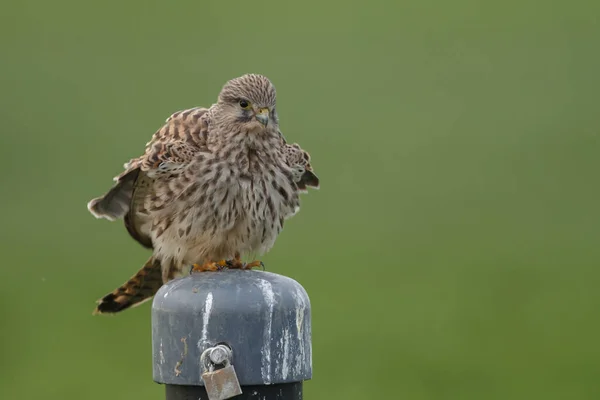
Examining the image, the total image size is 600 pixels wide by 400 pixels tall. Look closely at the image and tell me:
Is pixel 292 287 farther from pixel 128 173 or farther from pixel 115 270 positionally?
pixel 115 270

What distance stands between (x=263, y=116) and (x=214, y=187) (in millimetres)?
357

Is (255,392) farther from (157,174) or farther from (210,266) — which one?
(157,174)

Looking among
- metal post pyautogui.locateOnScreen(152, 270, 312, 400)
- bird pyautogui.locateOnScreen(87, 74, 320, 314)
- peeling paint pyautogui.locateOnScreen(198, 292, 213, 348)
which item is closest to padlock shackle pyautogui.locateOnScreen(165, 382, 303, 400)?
metal post pyautogui.locateOnScreen(152, 270, 312, 400)

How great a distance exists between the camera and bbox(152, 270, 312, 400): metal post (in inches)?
148

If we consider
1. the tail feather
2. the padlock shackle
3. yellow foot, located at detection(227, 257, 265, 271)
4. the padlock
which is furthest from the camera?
the tail feather

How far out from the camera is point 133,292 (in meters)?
5.62

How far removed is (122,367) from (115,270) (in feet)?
2.79

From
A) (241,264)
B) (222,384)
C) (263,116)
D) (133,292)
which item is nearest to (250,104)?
(263,116)

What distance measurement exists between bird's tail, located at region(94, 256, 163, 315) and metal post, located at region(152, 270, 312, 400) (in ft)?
5.71

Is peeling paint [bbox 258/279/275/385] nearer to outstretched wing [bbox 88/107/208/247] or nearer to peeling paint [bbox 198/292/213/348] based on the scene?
peeling paint [bbox 198/292/213/348]

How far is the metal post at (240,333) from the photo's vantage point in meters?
3.76

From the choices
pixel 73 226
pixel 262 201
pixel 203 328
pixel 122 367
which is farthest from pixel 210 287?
pixel 73 226

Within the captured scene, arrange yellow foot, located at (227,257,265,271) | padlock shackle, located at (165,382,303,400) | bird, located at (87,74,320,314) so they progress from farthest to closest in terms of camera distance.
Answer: bird, located at (87,74,320,314), yellow foot, located at (227,257,265,271), padlock shackle, located at (165,382,303,400)

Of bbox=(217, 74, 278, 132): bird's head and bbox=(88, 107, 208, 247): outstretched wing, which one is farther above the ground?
bbox=(217, 74, 278, 132): bird's head
